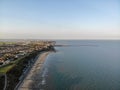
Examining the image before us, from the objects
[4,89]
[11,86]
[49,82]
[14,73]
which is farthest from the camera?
[14,73]

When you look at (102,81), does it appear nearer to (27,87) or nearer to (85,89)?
(85,89)

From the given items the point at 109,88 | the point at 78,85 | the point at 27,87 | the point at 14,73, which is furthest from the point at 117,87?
the point at 14,73

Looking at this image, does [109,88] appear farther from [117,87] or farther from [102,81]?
[102,81]

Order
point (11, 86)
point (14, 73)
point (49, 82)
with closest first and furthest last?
point (11, 86) < point (49, 82) < point (14, 73)

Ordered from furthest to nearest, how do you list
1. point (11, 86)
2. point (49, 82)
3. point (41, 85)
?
point (49, 82)
point (41, 85)
point (11, 86)

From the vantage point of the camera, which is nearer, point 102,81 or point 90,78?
point 102,81

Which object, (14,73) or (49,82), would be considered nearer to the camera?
(49,82)

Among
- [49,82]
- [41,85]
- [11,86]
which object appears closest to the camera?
[11,86]

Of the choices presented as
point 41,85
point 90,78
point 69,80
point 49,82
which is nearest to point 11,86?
point 41,85
